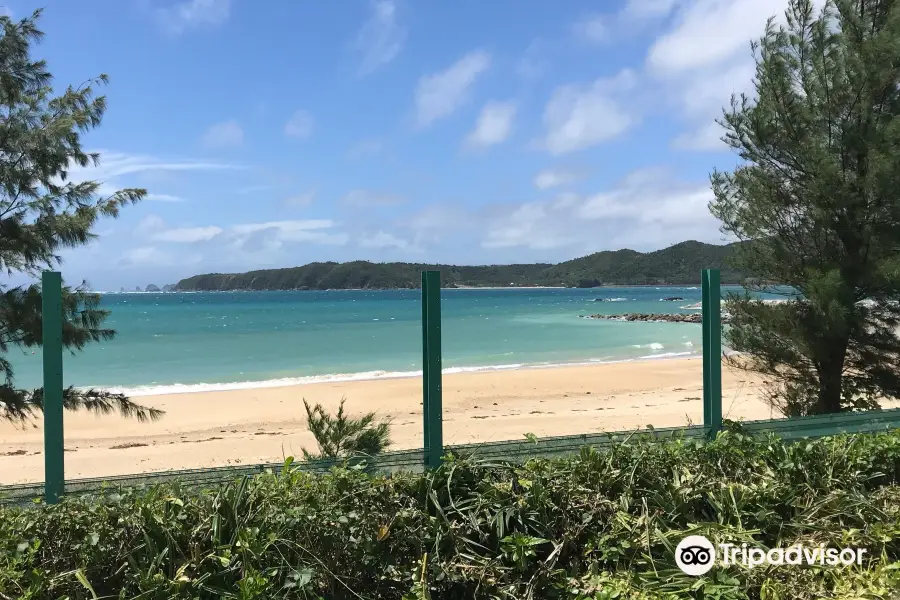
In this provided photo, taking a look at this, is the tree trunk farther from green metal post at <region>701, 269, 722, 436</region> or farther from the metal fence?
green metal post at <region>701, 269, 722, 436</region>

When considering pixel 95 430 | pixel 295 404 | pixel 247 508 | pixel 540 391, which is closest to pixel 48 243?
pixel 247 508

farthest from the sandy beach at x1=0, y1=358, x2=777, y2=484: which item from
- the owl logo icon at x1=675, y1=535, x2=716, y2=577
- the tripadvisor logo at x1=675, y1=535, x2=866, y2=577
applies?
the owl logo icon at x1=675, y1=535, x2=716, y2=577

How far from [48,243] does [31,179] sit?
582 millimetres

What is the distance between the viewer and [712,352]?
155 inches

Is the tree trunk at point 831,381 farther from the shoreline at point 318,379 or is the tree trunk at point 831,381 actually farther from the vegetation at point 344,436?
the shoreline at point 318,379

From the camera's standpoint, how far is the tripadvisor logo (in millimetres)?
2820

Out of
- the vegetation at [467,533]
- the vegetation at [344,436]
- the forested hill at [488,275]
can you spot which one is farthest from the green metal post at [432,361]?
the forested hill at [488,275]

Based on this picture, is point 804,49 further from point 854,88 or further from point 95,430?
point 95,430

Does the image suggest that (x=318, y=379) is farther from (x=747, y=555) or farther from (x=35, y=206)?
(x=747, y=555)

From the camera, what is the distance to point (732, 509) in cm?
306

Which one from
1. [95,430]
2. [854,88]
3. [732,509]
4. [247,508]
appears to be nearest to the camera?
[247,508]

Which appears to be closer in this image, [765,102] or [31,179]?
[31,179]

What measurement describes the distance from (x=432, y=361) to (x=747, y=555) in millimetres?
1704

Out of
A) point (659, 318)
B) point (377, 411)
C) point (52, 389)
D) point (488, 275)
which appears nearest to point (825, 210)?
point (52, 389)
